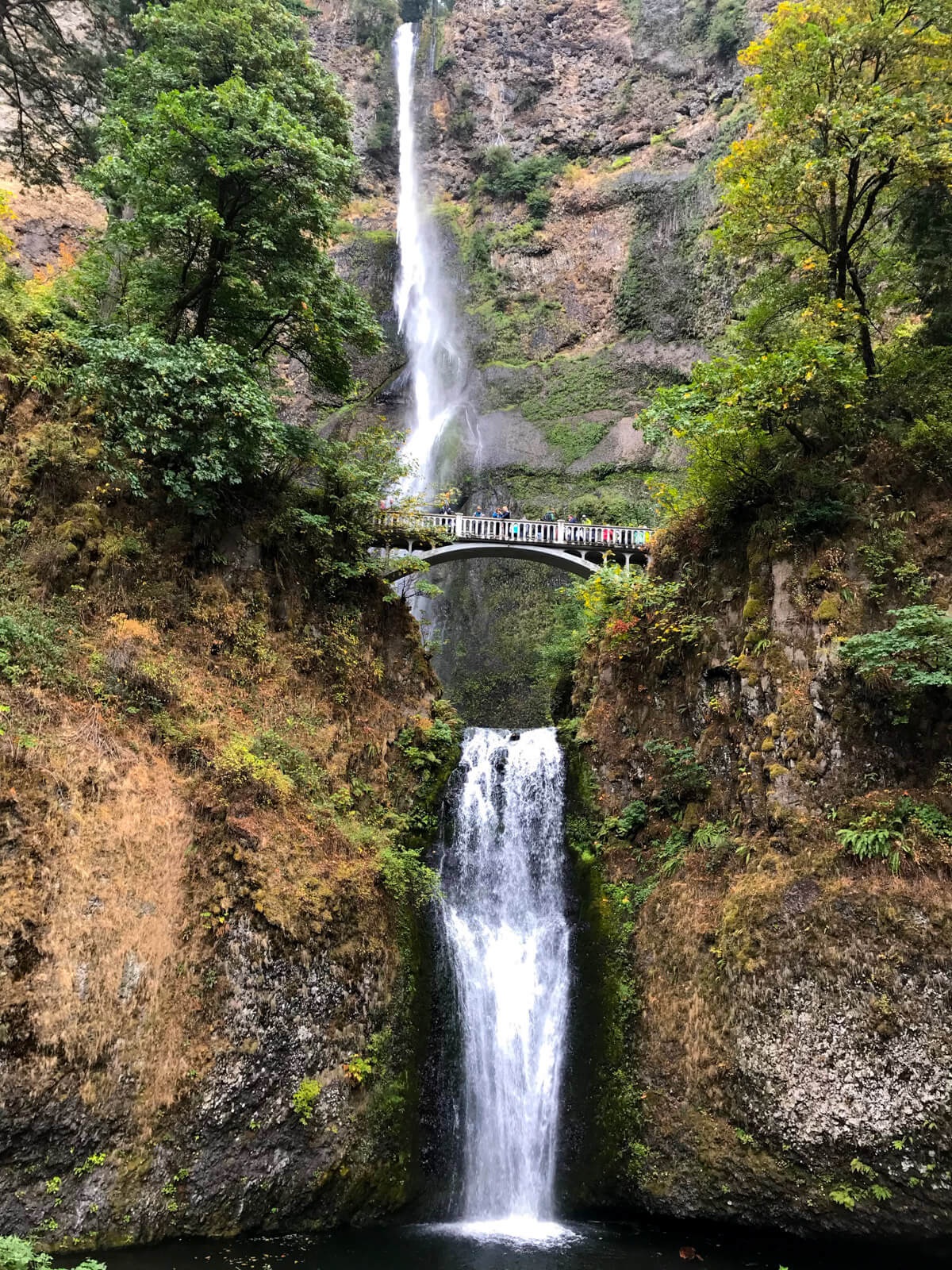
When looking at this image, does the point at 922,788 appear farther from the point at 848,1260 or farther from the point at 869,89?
the point at 869,89

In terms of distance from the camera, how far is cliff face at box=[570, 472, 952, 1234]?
766 cm

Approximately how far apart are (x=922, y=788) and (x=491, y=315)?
1282 inches

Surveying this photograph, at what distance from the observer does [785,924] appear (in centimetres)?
865

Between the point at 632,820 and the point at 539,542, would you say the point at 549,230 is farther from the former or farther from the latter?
the point at 632,820

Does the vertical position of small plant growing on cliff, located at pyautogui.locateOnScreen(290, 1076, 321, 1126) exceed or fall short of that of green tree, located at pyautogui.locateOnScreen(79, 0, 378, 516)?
it falls short

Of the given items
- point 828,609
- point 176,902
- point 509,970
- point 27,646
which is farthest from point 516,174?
point 176,902

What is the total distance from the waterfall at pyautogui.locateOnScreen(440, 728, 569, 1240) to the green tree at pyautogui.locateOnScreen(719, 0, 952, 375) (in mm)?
9469

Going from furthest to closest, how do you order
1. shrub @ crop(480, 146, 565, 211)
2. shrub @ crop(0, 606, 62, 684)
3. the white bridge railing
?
shrub @ crop(480, 146, 565, 211), the white bridge railing, shrub @ crop(0, 606, 62, 684)

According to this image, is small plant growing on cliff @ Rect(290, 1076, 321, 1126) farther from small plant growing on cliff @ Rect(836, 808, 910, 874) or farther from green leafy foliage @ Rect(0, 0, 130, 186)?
green leafy foliage @ Rect(0, 0, 130, 186)

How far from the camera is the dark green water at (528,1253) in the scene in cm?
707

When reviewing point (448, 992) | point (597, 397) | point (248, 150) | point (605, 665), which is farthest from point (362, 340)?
point (597, 397)

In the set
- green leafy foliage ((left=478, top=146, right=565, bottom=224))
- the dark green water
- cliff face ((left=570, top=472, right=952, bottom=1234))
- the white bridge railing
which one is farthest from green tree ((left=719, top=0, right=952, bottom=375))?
green leafy foliage ((left=478, top=146, right=565, bottom=224))

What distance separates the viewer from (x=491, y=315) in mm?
35531

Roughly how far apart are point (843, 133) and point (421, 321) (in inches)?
1130
